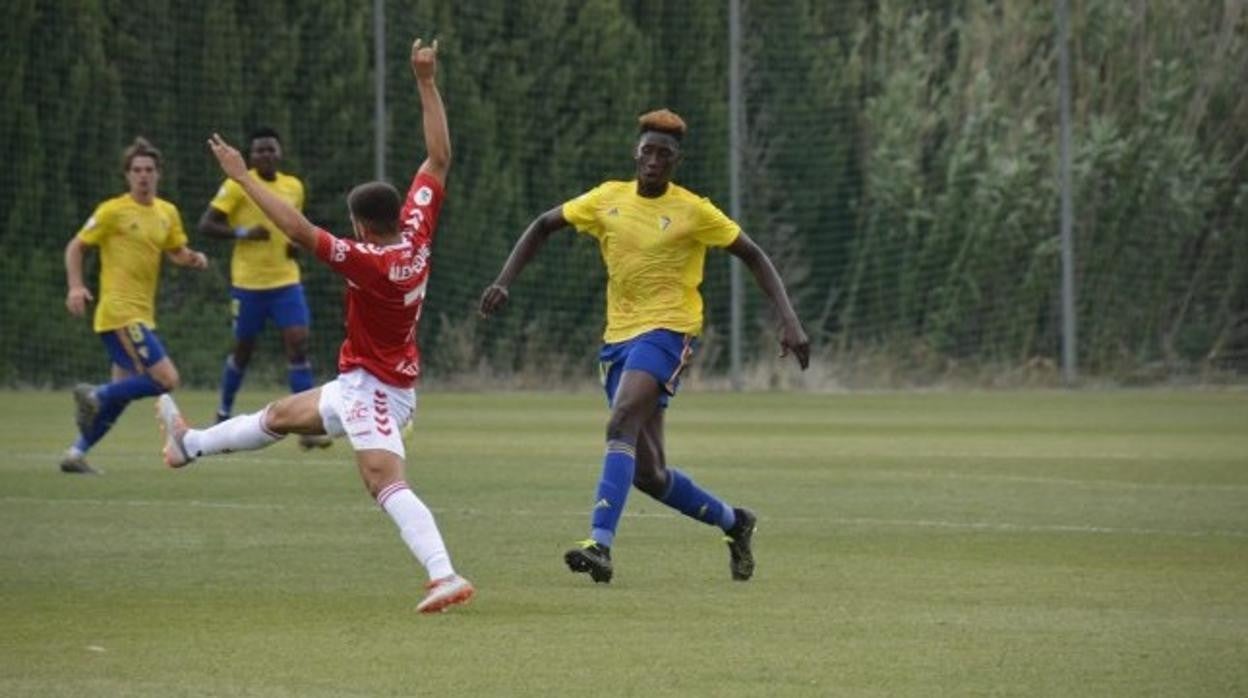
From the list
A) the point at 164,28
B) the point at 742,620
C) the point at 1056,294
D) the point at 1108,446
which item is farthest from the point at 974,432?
the point at 742,620

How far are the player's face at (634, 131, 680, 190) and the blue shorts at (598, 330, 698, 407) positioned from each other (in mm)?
685

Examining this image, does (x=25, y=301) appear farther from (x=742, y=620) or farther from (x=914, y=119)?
(x=742, y=620)

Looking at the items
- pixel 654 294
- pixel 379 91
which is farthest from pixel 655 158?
pixel 379 91

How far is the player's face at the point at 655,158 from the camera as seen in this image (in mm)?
12164

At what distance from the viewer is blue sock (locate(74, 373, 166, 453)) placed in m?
18.3

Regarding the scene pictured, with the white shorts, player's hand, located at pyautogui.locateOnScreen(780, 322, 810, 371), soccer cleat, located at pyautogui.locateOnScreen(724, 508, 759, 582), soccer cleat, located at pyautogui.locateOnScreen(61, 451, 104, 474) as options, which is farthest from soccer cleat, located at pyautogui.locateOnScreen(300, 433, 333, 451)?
the white shorts

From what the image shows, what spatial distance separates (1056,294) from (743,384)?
391 cm

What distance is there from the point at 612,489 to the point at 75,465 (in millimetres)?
7292

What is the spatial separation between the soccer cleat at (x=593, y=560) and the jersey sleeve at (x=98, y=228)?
8.60 meters

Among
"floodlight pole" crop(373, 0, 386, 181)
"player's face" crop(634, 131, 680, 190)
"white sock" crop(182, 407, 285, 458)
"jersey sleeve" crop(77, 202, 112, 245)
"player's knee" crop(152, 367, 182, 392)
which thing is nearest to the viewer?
"white sock" crop(182, 407, 285, 458)

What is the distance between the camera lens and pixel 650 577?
1211cm

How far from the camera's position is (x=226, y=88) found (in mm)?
31469

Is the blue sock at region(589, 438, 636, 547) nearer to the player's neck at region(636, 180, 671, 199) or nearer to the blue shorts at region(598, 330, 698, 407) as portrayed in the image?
the blue shorts at region(598, 330, 698, 407)

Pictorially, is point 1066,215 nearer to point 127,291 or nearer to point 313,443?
point 313,443
